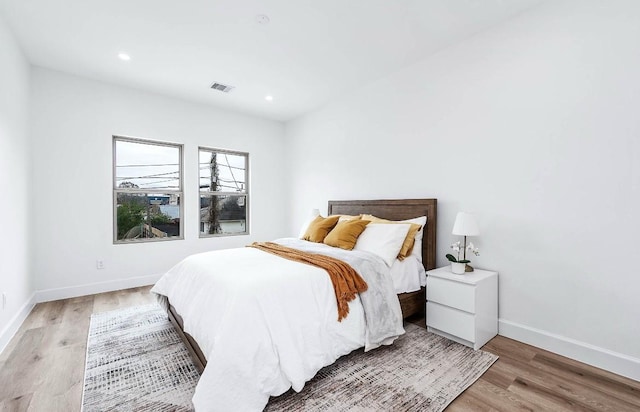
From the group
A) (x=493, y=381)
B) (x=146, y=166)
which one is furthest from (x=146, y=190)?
(x=493, y=381)

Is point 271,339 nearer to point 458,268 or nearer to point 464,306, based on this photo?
point 464,306

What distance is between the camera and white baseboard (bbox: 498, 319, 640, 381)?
1.97 metres

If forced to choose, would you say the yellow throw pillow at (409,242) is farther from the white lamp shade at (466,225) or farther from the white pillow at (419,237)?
the white lamp shade at (466,225)

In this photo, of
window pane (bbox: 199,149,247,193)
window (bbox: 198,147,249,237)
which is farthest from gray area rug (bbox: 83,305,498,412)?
window pane (bbox: 199,149,247,193)

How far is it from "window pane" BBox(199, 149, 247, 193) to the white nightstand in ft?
12.0

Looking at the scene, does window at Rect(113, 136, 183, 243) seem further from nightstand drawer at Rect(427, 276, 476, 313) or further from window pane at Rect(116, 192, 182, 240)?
nightstand drawer at Rect(427, 276, 476, 313)

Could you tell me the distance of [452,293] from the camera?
2.43 meters

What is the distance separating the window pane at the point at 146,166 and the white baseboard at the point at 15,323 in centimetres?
163

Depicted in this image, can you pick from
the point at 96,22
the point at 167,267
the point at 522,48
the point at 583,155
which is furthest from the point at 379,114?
the point at 167,267

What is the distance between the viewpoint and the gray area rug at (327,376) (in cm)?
171

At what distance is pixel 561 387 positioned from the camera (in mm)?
1862

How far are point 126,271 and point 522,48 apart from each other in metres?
5.13

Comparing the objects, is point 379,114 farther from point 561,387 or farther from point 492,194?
point 561,387

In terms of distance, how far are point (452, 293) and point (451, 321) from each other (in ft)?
0.76
